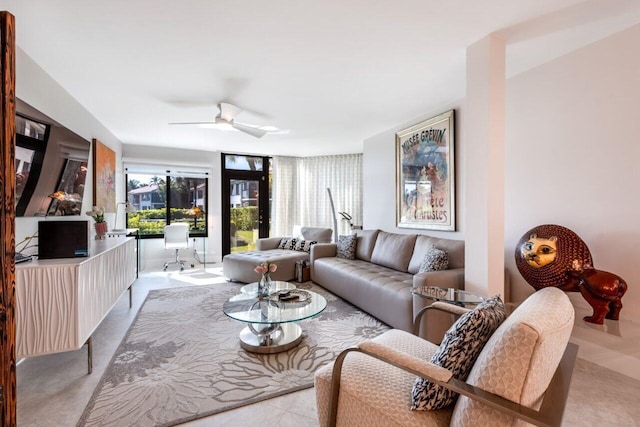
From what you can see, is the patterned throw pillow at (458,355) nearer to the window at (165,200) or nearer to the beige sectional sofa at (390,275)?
the beige sectional sofa at (390,275)

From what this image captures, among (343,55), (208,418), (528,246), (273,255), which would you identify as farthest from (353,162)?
(208,418)

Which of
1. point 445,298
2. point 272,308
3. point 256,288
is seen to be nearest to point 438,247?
point 445,298

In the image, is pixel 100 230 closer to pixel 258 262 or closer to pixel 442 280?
pixel 258 262

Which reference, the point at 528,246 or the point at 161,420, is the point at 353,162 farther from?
the point at 161,420

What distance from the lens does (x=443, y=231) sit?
3570 millimetres

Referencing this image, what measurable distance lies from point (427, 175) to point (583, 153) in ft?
5.26

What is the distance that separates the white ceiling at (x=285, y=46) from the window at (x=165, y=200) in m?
2.38

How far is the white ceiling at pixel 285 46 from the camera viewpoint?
5.94 ft

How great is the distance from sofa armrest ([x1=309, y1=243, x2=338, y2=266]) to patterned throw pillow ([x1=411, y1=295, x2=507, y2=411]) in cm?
335

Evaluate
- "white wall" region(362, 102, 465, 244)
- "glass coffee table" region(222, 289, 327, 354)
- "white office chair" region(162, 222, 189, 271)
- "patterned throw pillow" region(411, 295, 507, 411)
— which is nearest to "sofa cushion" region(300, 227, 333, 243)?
"white wall" region(362, 102, 465, 244)

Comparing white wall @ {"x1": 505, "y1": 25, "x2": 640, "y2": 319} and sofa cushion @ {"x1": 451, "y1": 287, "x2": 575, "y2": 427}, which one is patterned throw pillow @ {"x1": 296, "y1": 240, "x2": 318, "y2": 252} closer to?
white wall @ {"x1": 505, "y1": 25, "x2": 640, "y2": 319}

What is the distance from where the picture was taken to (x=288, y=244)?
523 cm

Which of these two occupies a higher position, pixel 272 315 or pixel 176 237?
pixel 176 237

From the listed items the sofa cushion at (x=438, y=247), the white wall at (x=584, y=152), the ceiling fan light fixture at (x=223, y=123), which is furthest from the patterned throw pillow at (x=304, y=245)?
the white wall at (x=584, y=152)
